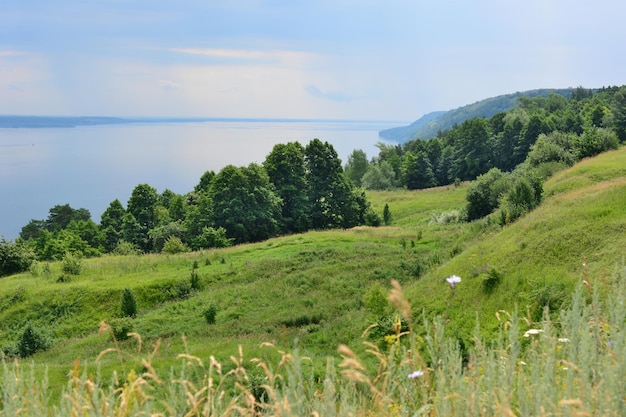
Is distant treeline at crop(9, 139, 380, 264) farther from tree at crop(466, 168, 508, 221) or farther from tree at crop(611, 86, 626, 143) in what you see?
tree at crop(611, 86, 626, 143)

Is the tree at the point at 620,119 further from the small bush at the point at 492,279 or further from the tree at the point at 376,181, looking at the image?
the small bush at the point at 492,279

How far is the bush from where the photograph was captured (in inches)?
746

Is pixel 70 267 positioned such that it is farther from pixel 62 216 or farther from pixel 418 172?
pixel 418 172

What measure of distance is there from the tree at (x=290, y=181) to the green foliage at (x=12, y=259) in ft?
85.1

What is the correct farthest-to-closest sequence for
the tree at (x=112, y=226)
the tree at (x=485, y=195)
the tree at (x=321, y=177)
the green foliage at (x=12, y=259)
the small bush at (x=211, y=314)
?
the tree at (x=112, y=226)
the tree at (x=321, y=177)
the tree at (x=485, y=195)
the green foliage at (x=12, y=259)
the small bush at (x=211, y=314)

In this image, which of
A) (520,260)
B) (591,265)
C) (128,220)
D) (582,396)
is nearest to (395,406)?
(582,396)

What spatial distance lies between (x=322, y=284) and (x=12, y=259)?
23.0 m

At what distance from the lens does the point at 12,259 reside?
105ft

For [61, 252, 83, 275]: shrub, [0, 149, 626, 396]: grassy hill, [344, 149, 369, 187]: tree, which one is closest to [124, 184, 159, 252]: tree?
[0, 149, 626, 396]: grassy hill

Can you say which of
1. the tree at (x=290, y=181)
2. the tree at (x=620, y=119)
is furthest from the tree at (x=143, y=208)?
the tree at (x=620, y=119)

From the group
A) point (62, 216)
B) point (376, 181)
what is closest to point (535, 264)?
point (62, 216)

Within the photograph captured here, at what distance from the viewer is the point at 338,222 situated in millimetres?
53312

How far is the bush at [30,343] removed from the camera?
18953mm

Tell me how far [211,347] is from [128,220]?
147 ft
